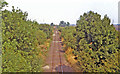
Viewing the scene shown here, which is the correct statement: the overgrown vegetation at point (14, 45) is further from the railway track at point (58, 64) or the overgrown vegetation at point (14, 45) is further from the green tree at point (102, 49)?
the railway track at point (58, 64)

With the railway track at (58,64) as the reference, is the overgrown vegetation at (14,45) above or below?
above

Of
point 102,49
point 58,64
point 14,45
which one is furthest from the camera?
point 58,64

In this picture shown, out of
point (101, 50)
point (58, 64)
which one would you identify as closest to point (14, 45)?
point (101, 50)

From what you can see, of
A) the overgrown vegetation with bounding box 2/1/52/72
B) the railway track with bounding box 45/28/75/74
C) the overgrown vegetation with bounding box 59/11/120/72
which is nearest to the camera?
the overgrown vegetation with bounding box 2/1/52/72

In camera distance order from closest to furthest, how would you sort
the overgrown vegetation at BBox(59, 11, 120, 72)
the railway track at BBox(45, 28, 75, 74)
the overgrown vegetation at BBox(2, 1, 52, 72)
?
1. the overgrown vegetation at BBox(2, 1, 52, 72)
2. the overgrown vegetation at BBox(59, 11, 120, 72)
3. the railway track at BBox(45, 28, 75, 74)

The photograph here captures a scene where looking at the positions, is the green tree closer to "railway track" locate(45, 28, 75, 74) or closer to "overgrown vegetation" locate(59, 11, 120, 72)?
"overgrown vegetation" locate(59, 11, 120, 72)

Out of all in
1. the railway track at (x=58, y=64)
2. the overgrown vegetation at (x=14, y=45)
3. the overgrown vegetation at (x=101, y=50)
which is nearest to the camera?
the overgrown vegetation at (x=14, y=45)

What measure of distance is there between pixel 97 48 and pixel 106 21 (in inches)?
97.0

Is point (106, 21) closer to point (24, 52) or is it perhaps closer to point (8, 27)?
point (24, 52)

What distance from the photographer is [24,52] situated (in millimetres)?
8414

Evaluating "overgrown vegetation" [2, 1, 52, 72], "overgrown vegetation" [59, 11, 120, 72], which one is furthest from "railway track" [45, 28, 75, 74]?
"overgrown vegetation" [59, 11, 120, 72]

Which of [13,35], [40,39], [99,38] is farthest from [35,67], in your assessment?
[40,39]

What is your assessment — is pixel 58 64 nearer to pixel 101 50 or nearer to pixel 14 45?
pixel 101 50

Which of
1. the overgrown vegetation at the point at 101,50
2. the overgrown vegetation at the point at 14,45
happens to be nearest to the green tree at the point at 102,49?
the overgrown vegetation at the point at 101,50
